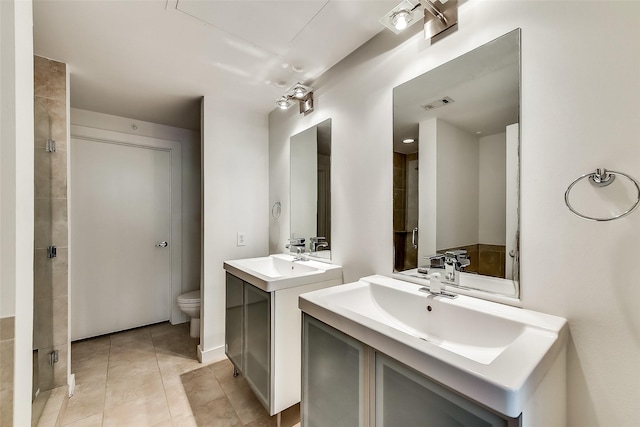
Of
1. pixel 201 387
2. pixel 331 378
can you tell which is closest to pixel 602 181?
pixel 331 378

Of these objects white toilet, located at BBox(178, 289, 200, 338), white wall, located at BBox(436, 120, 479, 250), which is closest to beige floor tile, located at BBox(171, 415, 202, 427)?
white toilet, located at BBox(178, 289, 200, 338)

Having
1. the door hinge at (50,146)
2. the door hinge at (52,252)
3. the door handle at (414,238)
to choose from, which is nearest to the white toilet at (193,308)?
the door hinge at (52,252)

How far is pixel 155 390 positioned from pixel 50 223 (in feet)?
4.60

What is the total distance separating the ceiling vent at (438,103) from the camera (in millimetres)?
1336

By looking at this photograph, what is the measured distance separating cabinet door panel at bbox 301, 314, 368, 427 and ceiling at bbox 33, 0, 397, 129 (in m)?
1.57

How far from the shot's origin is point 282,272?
225cm

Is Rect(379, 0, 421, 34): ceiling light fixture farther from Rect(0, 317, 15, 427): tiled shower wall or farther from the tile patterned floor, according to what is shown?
the tile patterned floor

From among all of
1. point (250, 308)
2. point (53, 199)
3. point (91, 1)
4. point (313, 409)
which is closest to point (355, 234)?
point (250, 308)

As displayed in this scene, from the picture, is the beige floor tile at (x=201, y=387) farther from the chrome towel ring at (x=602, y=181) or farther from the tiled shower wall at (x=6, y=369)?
the chrome towel ring at (x=602, y=181)

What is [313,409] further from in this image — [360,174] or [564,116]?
[564,116]

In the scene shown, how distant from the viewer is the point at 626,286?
0.83 metres

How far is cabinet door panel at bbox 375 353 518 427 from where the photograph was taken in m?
0.68

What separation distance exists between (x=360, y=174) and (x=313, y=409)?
1.29 metres

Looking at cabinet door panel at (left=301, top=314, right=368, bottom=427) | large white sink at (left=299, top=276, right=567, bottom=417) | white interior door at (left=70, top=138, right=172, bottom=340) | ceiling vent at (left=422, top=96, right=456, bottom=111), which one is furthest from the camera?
white interior door at (left=70, top=138, right=172, bottom=340)
